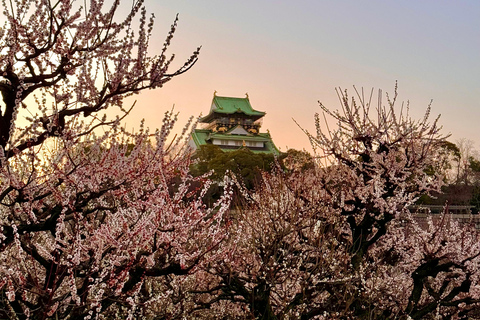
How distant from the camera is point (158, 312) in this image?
795cm

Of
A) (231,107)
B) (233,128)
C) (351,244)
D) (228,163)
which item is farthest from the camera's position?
(231,107)

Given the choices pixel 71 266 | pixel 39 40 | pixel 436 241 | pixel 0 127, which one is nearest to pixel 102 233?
pixel 71 266

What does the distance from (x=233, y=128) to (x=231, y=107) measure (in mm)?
4865

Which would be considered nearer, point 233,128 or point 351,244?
point 351,244

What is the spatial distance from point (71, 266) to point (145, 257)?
710 mm

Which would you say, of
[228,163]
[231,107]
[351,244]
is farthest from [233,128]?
[351,244]

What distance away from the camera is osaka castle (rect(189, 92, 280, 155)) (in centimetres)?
5425

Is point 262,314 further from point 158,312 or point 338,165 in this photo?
point 338,165

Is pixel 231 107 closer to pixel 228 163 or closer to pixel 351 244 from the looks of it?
pixel 228 163

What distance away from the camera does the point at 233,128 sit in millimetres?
55750

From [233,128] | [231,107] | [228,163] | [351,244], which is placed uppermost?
[231,107]

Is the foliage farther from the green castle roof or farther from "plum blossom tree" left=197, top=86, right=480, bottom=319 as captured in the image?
the green castle roof

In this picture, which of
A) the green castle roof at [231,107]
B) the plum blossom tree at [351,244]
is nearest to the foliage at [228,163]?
the plum blossom tree at [351,244]

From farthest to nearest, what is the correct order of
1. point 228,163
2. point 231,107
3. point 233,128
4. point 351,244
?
point 231,107 < point 233,128 < point 228,163 < point 351,244
